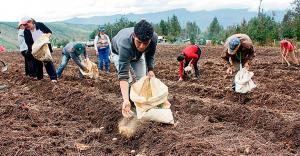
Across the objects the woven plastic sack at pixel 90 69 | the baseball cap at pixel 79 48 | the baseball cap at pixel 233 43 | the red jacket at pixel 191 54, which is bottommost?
the woven plastic sack at pixel 90 69

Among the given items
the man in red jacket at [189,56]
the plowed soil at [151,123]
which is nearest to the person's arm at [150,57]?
the plowed soil at [151,123]

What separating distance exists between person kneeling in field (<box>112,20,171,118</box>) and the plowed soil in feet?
2.19

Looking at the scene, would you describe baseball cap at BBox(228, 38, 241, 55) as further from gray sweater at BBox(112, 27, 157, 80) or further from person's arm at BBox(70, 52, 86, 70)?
person's arm at BBox(70, 52, 86, 70)

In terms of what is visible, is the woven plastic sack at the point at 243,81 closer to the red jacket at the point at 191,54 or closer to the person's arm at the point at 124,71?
the red jacket at the point at 191,54

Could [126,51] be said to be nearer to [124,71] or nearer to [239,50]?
[124,71]

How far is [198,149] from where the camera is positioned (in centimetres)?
435

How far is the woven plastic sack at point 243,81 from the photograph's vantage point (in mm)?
7344

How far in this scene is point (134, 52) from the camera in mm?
4668

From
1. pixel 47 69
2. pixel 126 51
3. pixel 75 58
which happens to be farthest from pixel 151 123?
pixel 75 58

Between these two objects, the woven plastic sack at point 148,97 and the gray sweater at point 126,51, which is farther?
the woven plastic sack at point 148,97

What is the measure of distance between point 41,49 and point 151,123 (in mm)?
4474

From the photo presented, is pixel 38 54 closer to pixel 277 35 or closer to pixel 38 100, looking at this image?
pixel 38 100

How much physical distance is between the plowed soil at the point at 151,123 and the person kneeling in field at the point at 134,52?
668 millimetres

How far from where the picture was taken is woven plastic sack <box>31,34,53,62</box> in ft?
29.4
